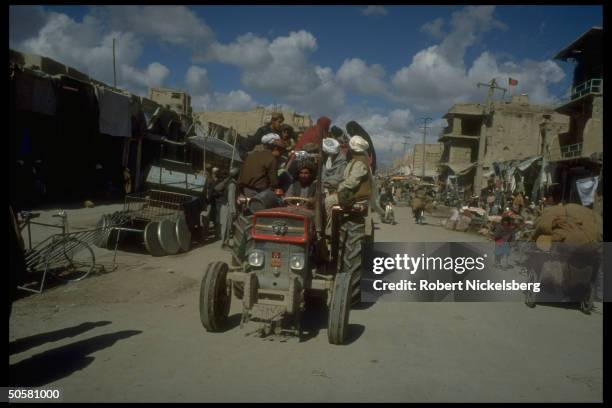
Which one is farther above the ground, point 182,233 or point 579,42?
point 579,42

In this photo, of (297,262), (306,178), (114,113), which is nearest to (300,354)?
(297,262)

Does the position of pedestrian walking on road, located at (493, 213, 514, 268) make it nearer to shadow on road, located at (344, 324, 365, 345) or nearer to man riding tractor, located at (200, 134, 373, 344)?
shadow on road, located at (344, 324, 365, 345)

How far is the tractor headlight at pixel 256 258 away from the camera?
4875 mm

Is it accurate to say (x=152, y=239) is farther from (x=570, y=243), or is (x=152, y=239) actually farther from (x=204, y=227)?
(x=570, y=243)

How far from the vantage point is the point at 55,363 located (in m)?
3.90

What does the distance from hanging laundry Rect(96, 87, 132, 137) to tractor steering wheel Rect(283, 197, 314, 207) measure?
424 inches

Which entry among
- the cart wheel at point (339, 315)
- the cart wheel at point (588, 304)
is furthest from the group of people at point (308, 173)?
the cart wheel at point (588, 304)

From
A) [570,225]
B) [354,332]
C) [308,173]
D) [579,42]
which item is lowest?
[354,332]

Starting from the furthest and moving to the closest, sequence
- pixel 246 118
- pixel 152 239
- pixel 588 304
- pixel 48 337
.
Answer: pixel 246 118 < pixel 152 239 < pixel 588 304 < pixel 48 337

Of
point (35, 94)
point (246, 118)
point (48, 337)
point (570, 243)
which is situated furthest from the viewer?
point (246, 118)

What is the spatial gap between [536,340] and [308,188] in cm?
376

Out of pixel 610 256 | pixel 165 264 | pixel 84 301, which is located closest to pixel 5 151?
pixel 84 301

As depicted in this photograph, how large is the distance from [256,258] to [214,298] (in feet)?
2.15

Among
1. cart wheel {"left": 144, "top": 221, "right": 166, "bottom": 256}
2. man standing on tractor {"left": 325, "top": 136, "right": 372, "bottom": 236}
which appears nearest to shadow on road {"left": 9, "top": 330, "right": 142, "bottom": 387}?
man standing on tractor {"left": 325, "top": 136, "right": 372, "bottom": 236}
